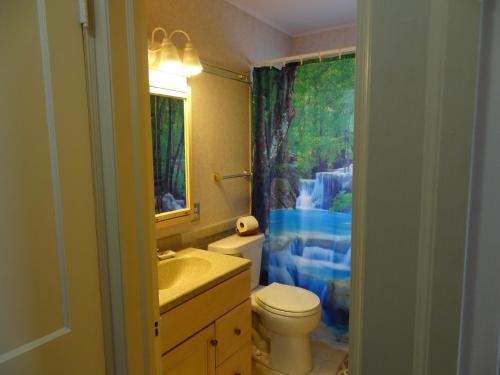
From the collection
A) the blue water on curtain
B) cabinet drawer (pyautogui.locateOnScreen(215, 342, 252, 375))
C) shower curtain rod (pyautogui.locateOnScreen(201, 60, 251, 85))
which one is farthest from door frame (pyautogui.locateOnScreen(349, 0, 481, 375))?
the blue water on curtain

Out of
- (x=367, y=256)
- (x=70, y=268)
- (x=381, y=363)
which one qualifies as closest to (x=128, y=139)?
(x=70, y=268)

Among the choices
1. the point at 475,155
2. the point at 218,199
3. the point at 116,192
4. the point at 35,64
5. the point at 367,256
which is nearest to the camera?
the point at 475,155

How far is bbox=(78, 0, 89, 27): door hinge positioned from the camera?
926 millimetres

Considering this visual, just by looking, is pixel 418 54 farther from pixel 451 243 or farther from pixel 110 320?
pixel 110 320

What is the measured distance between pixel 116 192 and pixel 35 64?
373 millimetres

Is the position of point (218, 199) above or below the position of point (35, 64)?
below

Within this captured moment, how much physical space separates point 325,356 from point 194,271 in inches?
51.4

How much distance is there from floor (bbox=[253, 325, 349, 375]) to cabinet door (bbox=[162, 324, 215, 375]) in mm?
809

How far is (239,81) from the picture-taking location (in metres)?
2.58

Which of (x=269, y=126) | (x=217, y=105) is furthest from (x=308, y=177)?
(x=217, y=105)

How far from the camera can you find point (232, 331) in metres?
1.90

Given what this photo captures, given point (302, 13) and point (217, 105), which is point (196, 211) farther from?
point (302, 13)

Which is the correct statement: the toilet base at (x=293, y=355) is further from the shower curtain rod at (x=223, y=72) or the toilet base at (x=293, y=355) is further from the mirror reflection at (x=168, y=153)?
the shower curtain rod at (x=223, y=72)

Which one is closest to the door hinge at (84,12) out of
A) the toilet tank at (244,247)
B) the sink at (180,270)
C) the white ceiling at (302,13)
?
the sink at (180,270)
